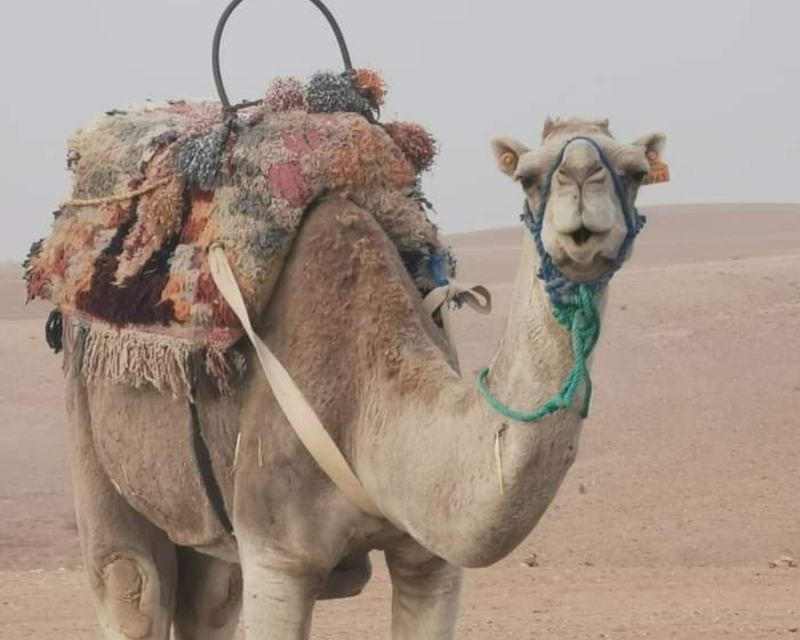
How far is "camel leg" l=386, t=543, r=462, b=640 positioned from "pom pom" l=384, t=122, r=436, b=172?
1226 millimetres

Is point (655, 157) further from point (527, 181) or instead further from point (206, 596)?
point (206, 596)

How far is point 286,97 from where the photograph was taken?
18.0 ft

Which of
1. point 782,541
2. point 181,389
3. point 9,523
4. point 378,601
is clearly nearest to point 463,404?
point 181,389

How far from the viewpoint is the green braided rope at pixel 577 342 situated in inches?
148

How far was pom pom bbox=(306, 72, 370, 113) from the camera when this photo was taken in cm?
544

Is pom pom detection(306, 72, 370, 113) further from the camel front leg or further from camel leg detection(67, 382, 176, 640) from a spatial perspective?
the camel front leg

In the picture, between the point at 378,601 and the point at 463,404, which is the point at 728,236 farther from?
the point at 463,404

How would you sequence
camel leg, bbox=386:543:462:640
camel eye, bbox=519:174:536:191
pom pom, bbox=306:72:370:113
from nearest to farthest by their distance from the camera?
1. camel eye, bbox=519:174:536:191
2. camel leg, bbox=386:543:462:640
3. pom pom, bbox=306:72:370:113

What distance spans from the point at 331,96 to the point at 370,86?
16cm

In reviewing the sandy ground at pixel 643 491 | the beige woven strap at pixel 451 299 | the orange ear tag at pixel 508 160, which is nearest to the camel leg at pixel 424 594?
the beige woven strap at pixel 451 299

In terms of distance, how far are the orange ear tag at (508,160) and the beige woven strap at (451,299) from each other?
135 centimetres

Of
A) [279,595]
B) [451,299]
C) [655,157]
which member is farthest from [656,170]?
[279,595]

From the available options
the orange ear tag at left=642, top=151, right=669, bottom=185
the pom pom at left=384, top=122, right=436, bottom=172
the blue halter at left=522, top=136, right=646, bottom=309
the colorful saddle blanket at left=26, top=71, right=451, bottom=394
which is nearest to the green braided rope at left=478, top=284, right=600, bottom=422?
the blue halter at left=522, top=136, right=646, bottom=309

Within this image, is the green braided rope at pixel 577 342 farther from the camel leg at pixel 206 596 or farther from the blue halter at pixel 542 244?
the camel leg at pixel 206 596
